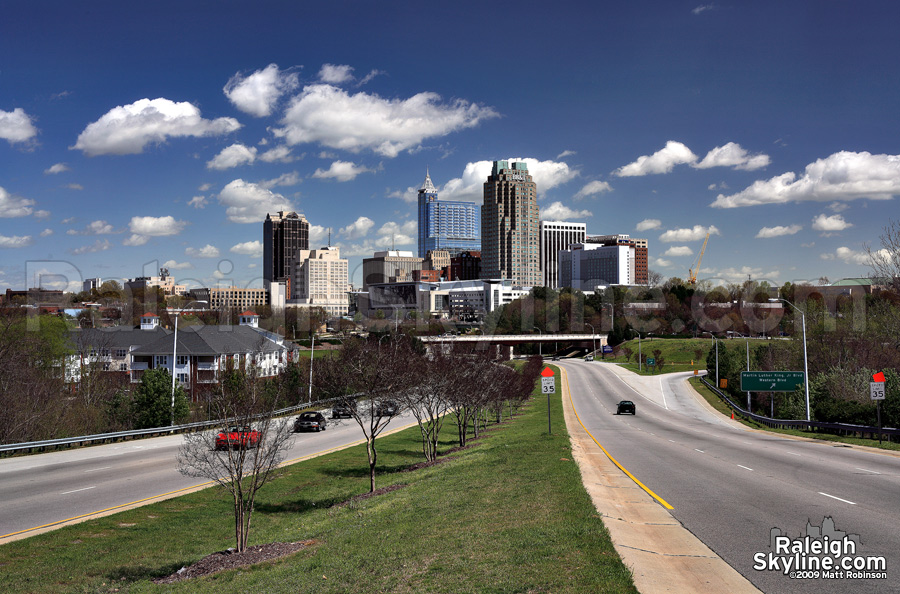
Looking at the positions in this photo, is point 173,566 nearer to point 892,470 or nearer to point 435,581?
point 435,581

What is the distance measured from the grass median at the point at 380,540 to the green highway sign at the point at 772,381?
123 feet

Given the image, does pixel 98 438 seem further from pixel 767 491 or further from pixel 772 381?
pixel 772 381

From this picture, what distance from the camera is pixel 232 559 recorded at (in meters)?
13.6

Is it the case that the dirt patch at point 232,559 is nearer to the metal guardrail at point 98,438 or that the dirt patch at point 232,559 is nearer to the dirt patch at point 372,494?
the dirt patch at point 372,494

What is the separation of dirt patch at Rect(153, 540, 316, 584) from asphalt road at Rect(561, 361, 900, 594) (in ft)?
27.7

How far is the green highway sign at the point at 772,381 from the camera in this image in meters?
53.2

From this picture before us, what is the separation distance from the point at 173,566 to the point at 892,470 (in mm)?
20946

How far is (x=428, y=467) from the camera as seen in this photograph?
89.6 ft

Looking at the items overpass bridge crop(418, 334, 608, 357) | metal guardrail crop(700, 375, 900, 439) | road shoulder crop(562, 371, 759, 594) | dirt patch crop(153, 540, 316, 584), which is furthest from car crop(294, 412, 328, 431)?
overpass bridge crop(418, 334, 608, 357)

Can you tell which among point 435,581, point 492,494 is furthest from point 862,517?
point 435,581

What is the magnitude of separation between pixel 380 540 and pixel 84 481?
54.6 feet

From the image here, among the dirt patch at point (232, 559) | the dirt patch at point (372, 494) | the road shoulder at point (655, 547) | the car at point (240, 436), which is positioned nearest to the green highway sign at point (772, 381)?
the dirt patch at point (372, 494)

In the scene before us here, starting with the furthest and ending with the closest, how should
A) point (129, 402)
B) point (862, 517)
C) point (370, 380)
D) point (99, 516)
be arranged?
point (129, 402), point (370, 380), point (99, 516), point (862, 517)

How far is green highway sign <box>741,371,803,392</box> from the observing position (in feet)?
174
